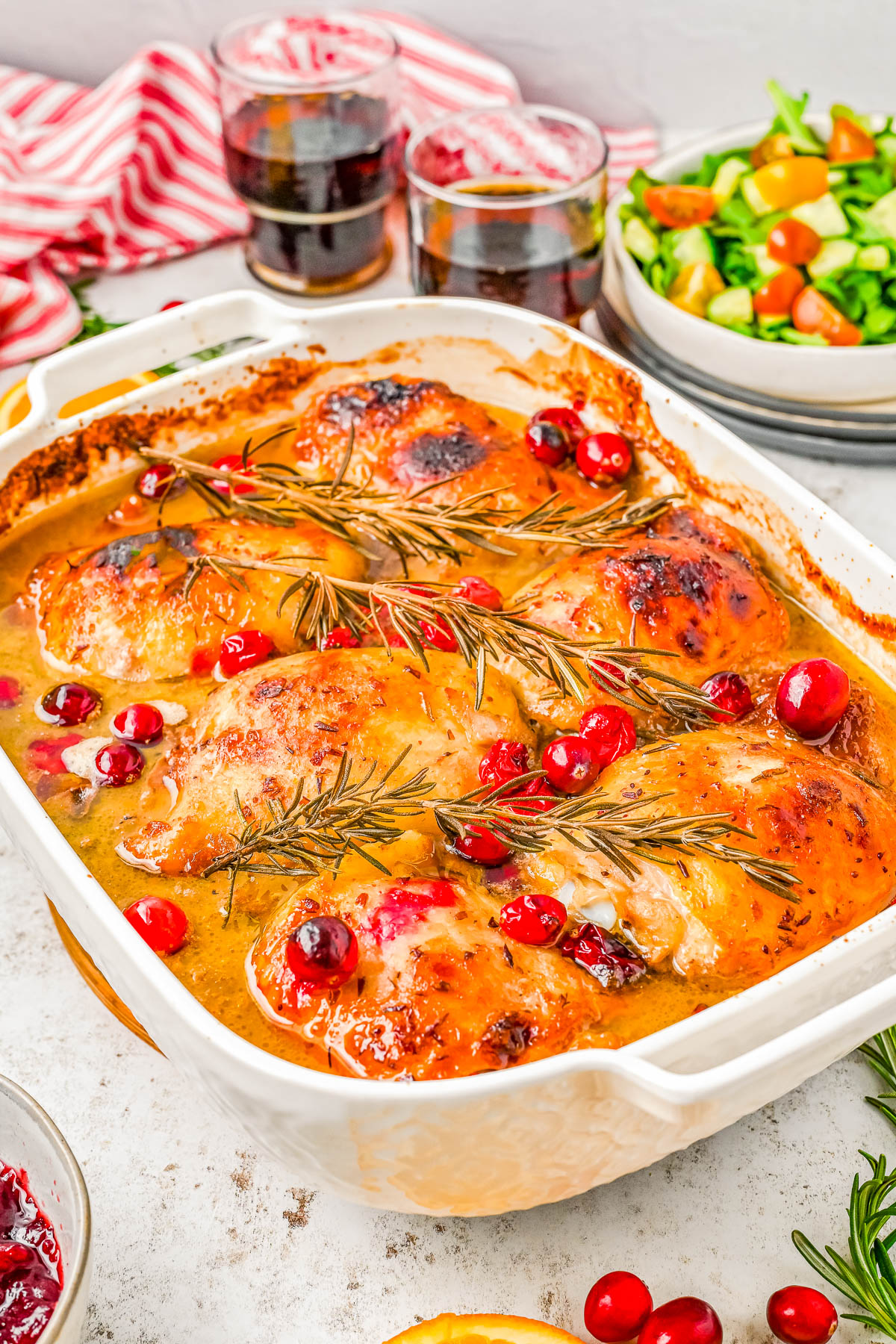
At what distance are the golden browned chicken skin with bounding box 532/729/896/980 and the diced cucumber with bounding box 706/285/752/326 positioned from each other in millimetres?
1750

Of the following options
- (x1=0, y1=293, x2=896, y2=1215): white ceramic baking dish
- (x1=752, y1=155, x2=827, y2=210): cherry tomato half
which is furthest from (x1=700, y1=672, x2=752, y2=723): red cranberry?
(x1=752, y1=155, x2=827, y2=210): cherry tomato half

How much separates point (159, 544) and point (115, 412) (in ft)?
1.38

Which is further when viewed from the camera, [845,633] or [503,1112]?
[845,633]

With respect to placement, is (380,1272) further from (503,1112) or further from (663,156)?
(663,156)

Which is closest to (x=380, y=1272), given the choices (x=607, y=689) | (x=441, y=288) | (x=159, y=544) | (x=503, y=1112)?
(x=503, y=1112)

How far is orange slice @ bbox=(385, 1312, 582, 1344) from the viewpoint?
1.66 m

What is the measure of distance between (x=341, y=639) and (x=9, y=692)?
62 centimetres

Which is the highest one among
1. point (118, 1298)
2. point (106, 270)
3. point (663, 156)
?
point (663, 156)

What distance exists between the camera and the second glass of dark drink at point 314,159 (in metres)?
3.58

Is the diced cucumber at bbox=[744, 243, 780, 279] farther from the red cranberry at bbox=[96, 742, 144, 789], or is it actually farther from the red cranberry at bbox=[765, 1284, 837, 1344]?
the red cranberry at bbox=[765, 1284, 837, 1344]

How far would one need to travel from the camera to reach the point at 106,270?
4023mm

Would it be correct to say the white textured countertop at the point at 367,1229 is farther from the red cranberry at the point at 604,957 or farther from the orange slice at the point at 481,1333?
the red cranberry at the point at 604,957

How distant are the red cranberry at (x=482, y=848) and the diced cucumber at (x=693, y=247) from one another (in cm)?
214

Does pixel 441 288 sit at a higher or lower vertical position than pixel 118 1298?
higher
